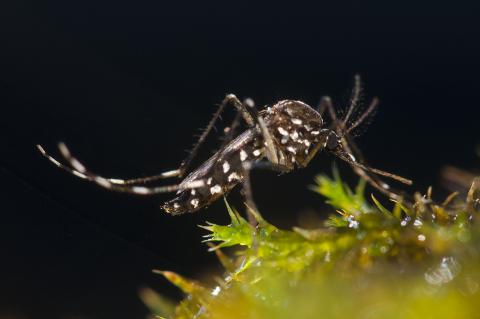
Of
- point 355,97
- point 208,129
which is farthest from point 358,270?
point 208,129

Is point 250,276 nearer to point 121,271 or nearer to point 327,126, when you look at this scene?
point 327,126

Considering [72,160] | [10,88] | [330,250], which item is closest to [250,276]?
[330,250]

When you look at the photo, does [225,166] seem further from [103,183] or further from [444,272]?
[444,272]

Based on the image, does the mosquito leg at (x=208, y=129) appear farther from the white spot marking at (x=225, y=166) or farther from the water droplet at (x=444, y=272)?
the water droplet at (x=444, y=272)

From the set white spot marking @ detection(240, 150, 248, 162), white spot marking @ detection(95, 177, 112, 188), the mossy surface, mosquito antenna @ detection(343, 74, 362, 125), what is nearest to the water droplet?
the mossy surface

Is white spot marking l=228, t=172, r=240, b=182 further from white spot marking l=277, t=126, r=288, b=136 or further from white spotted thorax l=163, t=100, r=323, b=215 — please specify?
white spot marking l=277, t=126, r=288, b=136

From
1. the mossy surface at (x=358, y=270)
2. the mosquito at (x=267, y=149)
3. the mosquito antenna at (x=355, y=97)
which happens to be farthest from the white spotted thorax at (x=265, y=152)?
the mossy surface at (x=358, y=270)
